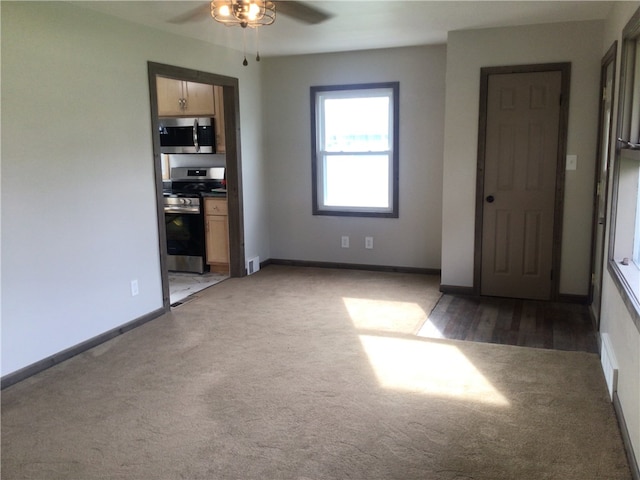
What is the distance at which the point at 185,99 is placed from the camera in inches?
228

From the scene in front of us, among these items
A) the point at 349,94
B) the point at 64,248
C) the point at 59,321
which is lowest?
the point at 59,321

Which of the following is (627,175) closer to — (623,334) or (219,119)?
(623,334)

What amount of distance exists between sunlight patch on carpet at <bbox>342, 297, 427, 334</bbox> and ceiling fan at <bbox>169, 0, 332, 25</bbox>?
228 cm

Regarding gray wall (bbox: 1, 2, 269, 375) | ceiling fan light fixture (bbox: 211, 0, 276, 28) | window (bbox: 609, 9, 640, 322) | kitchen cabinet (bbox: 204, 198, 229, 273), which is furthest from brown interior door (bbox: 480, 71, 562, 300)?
gray wall (bbox: 1, 2, 269, 375)

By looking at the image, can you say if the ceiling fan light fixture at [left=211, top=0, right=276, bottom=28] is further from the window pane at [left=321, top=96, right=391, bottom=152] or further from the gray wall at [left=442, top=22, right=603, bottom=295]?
the window pane at [left=321, top=96, right=391, bottom=152]

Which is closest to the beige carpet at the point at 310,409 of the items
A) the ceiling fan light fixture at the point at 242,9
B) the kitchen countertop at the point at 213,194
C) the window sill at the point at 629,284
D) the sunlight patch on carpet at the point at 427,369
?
the sunlight patch on carpet at the point at 427,369

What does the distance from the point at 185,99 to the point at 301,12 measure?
2.37 meters

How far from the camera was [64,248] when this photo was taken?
3.55 m

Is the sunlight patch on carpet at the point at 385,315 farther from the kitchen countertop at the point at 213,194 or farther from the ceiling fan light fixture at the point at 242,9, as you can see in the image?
the ceiling fan light fixture at the point at 242,9

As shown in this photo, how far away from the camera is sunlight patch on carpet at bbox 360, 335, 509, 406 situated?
9.93ft

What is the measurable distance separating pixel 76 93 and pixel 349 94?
115 inches

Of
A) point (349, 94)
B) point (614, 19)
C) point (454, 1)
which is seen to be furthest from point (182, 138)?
point (614, 19)

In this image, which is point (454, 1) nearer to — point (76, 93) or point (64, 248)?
point (76, 93)

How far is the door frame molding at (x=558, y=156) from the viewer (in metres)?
4.43
